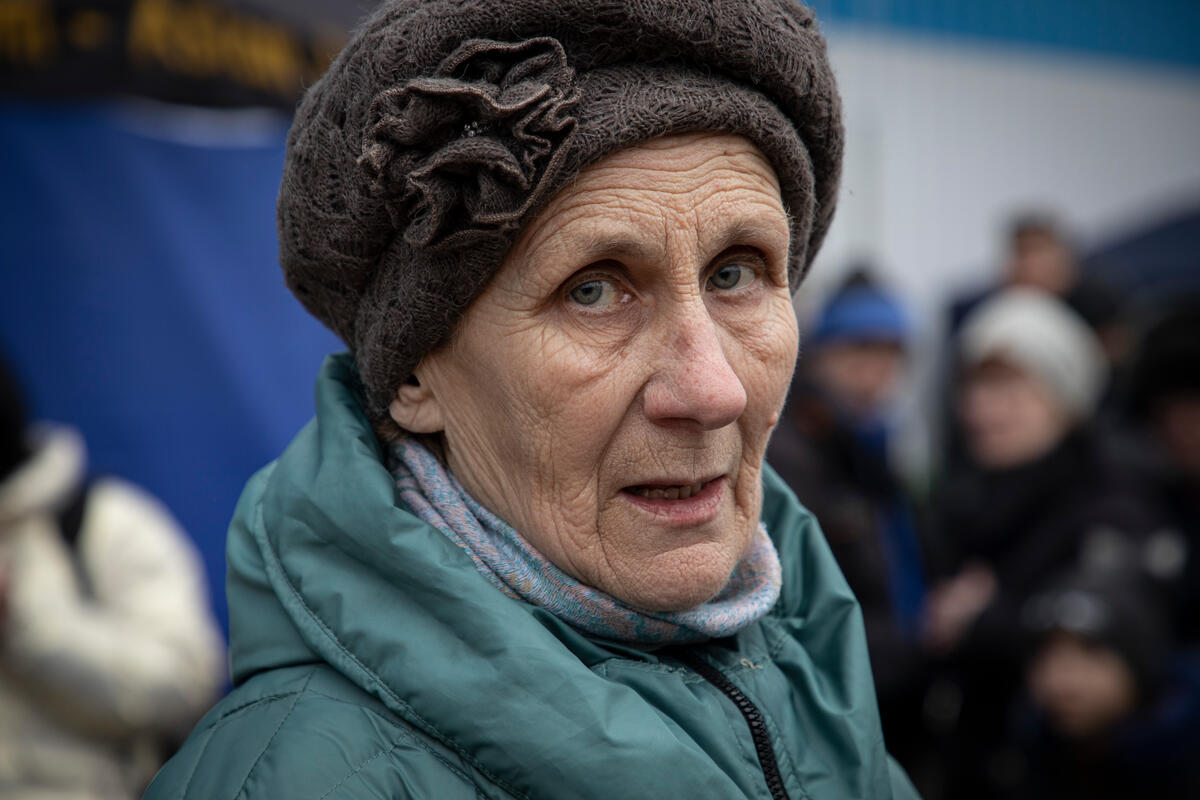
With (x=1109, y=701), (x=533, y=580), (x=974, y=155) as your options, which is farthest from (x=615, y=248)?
(x=974, y=155)

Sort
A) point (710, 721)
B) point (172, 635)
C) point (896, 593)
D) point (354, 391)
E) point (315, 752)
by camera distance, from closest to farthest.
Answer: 1. point (315, 752)
2. point (710, 721)
3. point (354, 391)
4. point (172, 635)
5. point (896, 593)

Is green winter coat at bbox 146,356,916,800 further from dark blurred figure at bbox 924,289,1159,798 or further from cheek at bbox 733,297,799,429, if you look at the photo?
dark blurred figure at bbox 924,289,1159,798

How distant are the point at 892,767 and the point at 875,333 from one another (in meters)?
3.77

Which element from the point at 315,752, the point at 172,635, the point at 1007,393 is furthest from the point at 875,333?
the point at 315,752

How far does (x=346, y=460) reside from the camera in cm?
166

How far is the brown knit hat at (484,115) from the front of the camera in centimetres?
153

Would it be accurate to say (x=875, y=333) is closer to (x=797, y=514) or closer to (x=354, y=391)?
(x=797, y=514)

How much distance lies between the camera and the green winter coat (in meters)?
1.46

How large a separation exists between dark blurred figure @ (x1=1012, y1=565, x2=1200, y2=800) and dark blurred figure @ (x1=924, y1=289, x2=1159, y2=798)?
0.19m

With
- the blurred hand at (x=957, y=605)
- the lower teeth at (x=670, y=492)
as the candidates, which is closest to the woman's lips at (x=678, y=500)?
the lower teeth at (x=670, y=492)

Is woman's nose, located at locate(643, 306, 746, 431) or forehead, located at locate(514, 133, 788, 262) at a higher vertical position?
forehead, located at locate(514, 133, 788, 262)

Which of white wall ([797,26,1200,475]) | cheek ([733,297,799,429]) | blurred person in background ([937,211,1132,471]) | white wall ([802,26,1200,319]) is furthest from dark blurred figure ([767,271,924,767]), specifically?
white wall ([802,26,1200,319])

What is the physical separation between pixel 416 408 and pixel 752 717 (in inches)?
27.5

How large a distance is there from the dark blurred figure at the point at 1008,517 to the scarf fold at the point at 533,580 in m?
2.93
